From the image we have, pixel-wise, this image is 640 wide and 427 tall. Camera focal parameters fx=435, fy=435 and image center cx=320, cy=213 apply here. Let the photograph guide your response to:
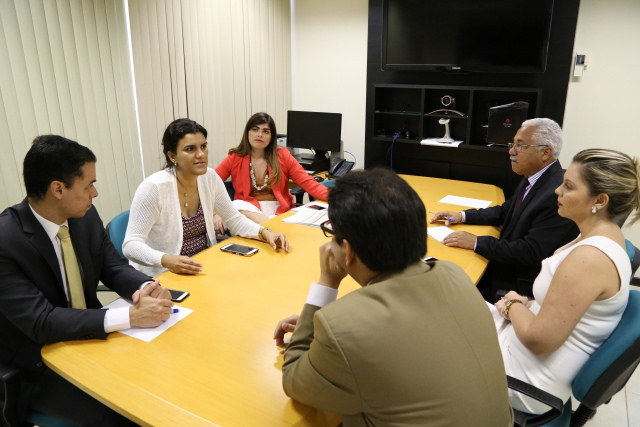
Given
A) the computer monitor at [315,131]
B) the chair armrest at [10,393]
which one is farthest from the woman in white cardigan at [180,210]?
the computer monitor at [315,131]

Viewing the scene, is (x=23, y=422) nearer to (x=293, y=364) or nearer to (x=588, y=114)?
(x=293, y=364)

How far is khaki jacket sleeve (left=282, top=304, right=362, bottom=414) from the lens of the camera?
2.81ft

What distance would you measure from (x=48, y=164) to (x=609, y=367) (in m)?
1.79

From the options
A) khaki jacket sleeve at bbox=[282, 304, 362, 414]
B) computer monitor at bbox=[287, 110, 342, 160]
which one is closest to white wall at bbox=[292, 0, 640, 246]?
computer monitor at bbox=[287, 110, 342, 160]

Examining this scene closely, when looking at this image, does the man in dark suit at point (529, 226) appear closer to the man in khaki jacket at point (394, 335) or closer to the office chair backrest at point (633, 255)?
the office chair backrest at point (633, 255)

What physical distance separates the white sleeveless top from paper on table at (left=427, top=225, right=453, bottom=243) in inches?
36.9

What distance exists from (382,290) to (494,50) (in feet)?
10.7

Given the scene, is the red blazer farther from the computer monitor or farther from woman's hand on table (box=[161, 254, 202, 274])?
woman's hand on table (box=[161, 254, 202, 274])

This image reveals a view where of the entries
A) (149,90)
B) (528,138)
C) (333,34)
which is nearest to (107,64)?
(149,90)

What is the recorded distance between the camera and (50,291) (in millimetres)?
1460

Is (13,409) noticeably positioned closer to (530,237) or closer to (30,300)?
(30,300)

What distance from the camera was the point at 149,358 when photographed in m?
1.27

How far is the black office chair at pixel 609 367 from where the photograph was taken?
1196mm

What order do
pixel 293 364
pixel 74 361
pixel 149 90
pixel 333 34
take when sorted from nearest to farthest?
pixel 293 364
pixel 74 361
pixel 149 90
pixel 333 34
